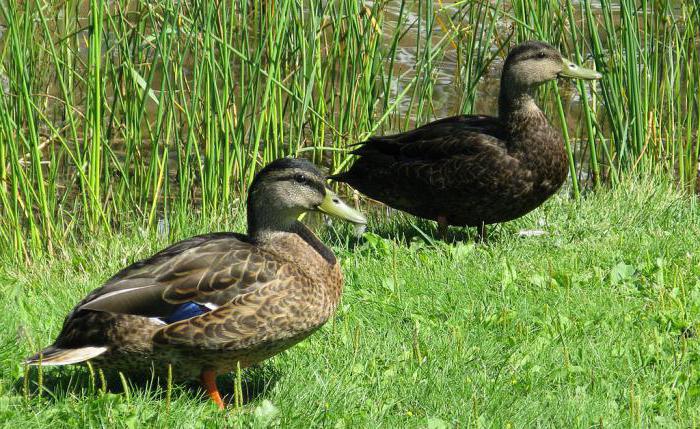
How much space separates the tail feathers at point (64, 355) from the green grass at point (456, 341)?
123 millimetres

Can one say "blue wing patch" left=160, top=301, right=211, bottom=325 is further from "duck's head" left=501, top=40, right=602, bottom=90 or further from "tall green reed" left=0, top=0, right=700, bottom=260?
"duck's head" left=501, top=40, right=602, bottom=90

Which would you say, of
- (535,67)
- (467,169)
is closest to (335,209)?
(467,169)

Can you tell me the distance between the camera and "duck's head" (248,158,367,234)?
4.18 m

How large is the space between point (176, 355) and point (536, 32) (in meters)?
3.68

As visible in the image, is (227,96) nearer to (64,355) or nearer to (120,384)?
(120,384)

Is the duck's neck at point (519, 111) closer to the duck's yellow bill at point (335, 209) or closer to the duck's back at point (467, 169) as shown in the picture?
the duck's back at point (467, 169)

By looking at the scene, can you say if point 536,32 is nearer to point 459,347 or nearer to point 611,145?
point 611,145

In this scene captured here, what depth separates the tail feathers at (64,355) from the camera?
3.64m

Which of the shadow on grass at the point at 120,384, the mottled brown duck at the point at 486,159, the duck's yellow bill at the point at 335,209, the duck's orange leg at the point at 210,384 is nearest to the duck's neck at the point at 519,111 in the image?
the mottled brown duck at the point at 486,159

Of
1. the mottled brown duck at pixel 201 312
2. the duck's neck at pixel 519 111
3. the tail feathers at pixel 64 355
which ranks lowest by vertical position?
the tail feathers at pixel 64 355

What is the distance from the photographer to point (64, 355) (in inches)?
145

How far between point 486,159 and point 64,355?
3.14m

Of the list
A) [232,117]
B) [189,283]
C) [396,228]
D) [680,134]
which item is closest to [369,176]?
[396,228]

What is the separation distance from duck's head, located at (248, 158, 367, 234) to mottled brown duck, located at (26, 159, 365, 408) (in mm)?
159
